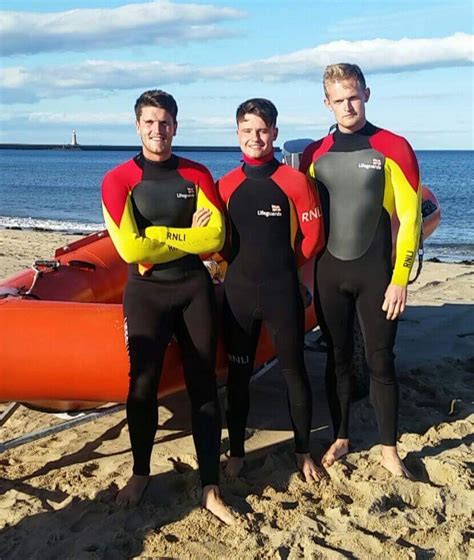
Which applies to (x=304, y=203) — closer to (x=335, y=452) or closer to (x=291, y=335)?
(x=291, y=335)

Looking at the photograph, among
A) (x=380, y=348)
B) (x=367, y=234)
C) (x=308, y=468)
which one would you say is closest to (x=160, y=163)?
(x=367, y=234)

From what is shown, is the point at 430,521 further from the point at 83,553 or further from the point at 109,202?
the point at 109,202

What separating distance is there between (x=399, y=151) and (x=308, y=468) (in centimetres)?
143

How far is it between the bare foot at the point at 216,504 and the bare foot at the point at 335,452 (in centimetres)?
61

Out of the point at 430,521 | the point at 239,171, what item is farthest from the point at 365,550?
the point at 239,171

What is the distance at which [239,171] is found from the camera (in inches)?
126

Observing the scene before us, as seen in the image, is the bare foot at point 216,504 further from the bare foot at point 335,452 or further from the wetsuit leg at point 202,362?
the bare foot at point 335,452

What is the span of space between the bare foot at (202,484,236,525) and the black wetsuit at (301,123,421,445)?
2.76 ft

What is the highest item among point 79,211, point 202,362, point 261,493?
point 202,362

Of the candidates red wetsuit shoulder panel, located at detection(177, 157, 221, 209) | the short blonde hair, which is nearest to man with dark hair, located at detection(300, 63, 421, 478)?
the short blonde hair

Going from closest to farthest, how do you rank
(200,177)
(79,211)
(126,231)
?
(126,231), (200,177), (79,211)

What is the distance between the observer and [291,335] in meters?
3.17

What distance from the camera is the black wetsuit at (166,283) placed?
2965 millimetres

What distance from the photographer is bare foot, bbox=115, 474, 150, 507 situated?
3105 mm
